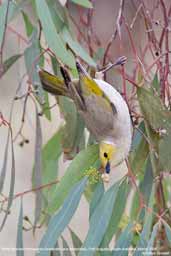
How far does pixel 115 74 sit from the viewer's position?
1.21 m

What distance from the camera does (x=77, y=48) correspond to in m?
1.02

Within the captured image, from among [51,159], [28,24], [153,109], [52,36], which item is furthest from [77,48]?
[51,159]

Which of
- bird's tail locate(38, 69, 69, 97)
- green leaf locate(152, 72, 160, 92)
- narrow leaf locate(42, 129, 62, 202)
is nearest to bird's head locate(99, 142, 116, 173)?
bird's tail locate(38, 69, 69, 97)

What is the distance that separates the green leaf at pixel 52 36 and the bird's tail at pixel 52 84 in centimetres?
5

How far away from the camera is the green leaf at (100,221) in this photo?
972mm

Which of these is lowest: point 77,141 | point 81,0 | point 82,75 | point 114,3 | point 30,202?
point 30,202

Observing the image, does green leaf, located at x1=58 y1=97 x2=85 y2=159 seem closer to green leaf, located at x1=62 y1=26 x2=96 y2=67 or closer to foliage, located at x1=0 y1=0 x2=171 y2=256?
foliage, located at x1=0 y1=0 x2=171 y2=256

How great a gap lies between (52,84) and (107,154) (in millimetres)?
148

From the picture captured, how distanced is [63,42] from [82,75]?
0.29 feet

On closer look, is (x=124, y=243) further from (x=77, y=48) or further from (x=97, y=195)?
(x=77, y=48)

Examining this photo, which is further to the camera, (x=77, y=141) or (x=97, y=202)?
(x=77, y=141)

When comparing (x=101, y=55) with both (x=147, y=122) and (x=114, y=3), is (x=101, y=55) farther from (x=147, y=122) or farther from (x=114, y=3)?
(x=114, y=3)

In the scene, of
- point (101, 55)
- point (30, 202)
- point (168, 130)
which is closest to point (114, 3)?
point (30, 202)

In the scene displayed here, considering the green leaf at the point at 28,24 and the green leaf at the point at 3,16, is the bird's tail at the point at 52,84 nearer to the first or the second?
the green leaf at the point at 3,16
